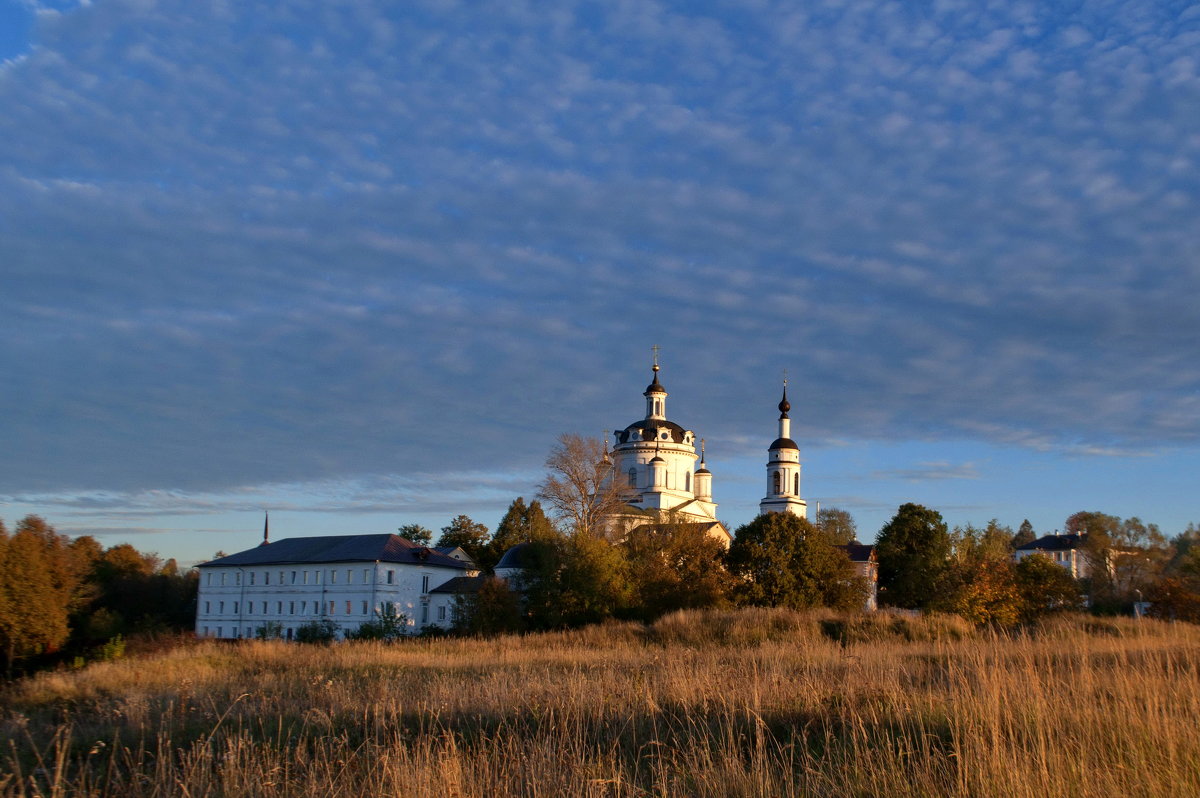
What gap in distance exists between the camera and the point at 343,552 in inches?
2842

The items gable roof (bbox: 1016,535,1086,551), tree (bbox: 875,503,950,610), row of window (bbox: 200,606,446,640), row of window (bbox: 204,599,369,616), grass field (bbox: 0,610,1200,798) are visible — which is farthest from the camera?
gable roof (bbox: 1016,535,1086,551)

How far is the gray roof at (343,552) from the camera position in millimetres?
69375

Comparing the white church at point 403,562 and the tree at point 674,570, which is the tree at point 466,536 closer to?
the white church at point 403,562

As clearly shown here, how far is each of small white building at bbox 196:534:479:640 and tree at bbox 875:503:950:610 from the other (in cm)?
2918

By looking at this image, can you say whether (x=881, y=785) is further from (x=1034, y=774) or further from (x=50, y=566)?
(x=50, y=566)

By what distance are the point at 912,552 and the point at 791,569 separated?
18.3 metres

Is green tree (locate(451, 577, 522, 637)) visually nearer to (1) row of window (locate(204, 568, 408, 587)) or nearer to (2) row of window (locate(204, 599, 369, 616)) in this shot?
(1) row of window (locate(204, 568, 408, 587))

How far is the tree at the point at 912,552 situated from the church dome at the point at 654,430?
70.8 feet

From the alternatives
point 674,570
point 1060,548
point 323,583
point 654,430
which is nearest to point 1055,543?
point 1060,548

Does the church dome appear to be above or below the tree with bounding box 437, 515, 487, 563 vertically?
above

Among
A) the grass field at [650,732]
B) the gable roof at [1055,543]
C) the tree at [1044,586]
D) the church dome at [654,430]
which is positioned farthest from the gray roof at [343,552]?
the gable roof at [1055,543]

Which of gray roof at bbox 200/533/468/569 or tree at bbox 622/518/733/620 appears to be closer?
tree at bbox 622/518/733/620

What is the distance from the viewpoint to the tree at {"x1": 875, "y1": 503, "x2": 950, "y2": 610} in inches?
2365

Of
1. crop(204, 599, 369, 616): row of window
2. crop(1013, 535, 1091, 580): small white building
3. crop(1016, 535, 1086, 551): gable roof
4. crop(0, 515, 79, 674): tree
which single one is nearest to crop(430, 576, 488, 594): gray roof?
crop(204, 599, 369, 616): row of window
